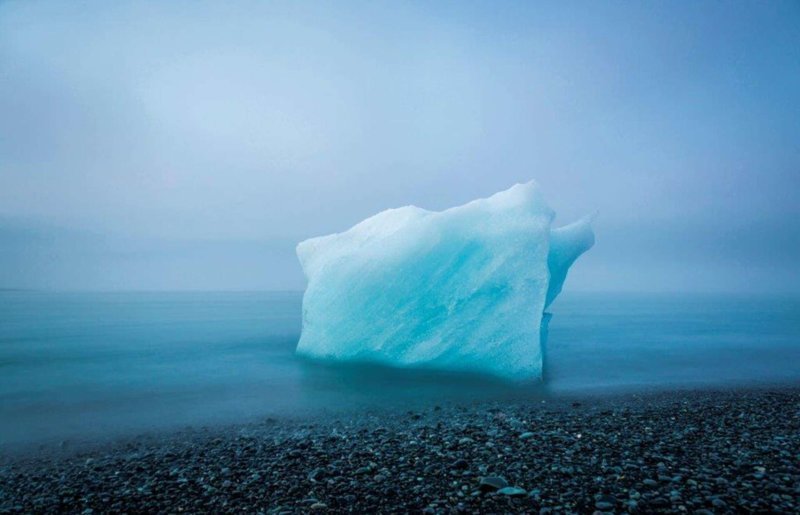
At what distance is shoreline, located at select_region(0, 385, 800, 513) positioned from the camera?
3.85 metres

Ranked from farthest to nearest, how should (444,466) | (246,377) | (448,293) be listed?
(246,377) < (448,293) < (444,466)

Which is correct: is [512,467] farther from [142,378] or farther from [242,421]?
[142,378]

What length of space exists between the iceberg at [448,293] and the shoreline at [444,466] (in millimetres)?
2930

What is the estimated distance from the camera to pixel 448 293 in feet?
34.1

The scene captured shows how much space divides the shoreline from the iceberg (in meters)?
2.93

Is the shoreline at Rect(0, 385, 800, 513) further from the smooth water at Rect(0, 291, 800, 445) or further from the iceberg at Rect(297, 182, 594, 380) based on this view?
the iceberg at Rect(297, 182, 594, 380)

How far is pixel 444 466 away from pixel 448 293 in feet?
19.5

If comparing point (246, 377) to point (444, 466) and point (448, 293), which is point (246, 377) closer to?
point (448, 293)

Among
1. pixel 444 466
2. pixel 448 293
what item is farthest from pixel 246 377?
pixel 444 466

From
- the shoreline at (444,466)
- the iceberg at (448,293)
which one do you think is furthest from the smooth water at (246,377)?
the shoreline at (444,466)

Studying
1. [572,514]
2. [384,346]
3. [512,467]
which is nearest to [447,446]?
[512,467]

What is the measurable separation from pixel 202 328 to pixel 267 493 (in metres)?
20.5

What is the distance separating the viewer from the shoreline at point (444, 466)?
385cm

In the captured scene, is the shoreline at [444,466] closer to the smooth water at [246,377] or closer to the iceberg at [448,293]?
the smooth water at [246,377]
